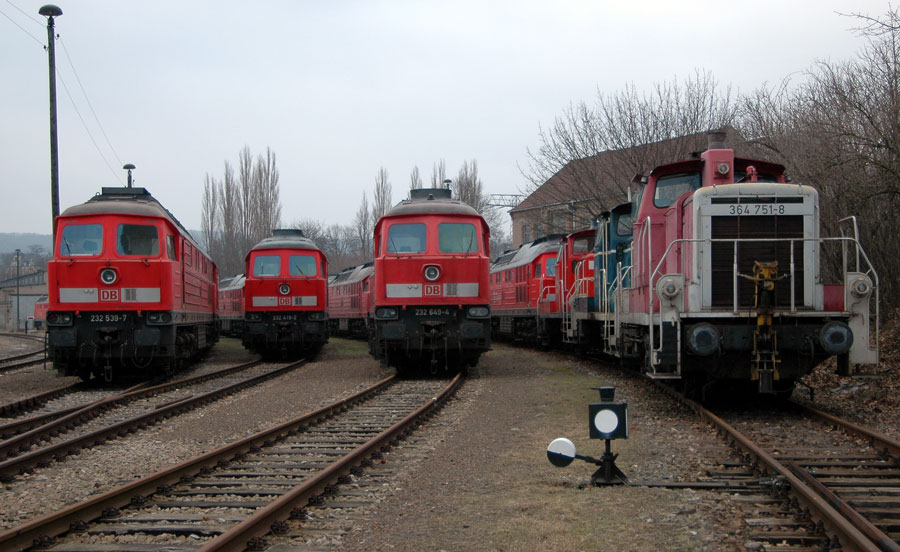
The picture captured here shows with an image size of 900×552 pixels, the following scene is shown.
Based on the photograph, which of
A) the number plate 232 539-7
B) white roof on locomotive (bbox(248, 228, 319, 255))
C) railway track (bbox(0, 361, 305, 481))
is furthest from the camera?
white roof on locomotive (bbox(248, 228, 319, 255))

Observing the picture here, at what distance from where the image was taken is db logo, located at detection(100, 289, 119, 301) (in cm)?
1352

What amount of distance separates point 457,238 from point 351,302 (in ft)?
59.4

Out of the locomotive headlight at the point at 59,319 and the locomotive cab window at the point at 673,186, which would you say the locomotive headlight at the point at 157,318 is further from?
the locomotive cab window at the point at 673,186

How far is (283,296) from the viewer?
19953mm

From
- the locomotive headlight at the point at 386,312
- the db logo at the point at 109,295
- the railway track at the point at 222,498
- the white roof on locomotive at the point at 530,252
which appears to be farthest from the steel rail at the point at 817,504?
the white roof on locomotive at the point at 530,252

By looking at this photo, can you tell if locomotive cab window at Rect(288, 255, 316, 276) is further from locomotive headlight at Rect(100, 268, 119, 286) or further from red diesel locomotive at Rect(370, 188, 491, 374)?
locomotive headlight at Rect(100, 268, 119, 286)

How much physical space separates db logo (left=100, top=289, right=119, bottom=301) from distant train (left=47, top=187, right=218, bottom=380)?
0.02m

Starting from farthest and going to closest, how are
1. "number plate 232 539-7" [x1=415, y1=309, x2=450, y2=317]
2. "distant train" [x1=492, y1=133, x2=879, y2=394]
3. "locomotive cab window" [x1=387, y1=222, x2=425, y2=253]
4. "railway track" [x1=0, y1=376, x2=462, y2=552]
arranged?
1. "locomotive cab window" [x1=387, y1=222, x2=425, y2=253]
2. "number plate 232 539-7" [x1=415, y1=309, x2=450, y2=317]
3. "distant train" [x1=492, y1=133, x2=879, y2=394]
4. "railway track" [x1=0, y1=376, x2=462, y2=552]

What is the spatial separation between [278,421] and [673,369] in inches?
190

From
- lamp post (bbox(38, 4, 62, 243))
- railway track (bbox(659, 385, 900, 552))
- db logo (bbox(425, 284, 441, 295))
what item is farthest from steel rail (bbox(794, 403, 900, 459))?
lamp post (bbox(38, 4, 62, 243))

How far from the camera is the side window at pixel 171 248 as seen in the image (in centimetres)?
1439

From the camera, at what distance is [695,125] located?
84.8 ft

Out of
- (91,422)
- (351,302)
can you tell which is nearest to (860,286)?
(91,422)

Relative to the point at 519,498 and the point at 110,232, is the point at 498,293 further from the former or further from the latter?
the point at 519,498
